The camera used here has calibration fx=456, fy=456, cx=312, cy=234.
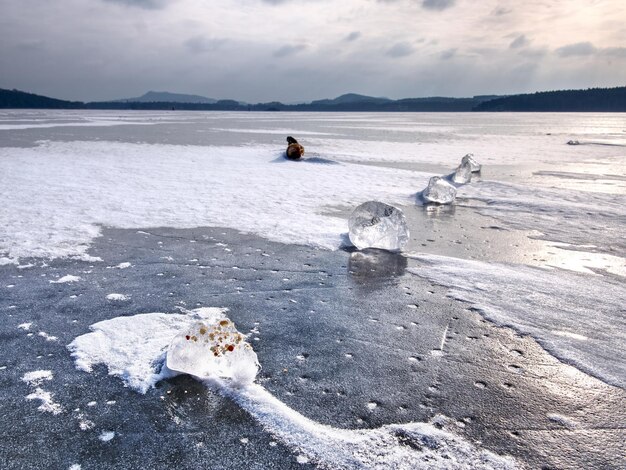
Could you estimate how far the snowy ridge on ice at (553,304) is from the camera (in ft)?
8.52

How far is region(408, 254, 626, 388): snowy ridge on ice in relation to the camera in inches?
102

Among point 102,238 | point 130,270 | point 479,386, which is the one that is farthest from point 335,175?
point 479,386

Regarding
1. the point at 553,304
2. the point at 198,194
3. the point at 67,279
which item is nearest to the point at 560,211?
the point at 553,304

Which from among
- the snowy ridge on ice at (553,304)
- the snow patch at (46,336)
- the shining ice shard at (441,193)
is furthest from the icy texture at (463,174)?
the snow patch at (46,336)

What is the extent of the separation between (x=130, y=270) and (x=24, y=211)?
289 centimetres

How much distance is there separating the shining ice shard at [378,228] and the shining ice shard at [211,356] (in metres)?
2.46

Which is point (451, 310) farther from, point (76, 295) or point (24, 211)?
point (24, 211)

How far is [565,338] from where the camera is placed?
9.09ft

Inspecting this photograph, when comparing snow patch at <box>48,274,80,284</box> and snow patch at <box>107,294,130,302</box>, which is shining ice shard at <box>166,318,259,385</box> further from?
snow patch at <box>48,274,80,284</box>

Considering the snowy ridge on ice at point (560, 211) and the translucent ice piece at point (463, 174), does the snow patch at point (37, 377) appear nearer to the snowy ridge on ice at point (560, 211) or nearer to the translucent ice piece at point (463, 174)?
the snowy ridge on ice at point (560, 211)

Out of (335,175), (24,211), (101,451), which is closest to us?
(101,451)

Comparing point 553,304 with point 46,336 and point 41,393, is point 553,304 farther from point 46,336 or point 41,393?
point 46,336

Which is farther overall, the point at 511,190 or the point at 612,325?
the point at 511,190

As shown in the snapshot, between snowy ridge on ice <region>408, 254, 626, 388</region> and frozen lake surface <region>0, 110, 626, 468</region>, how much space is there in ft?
0.05
